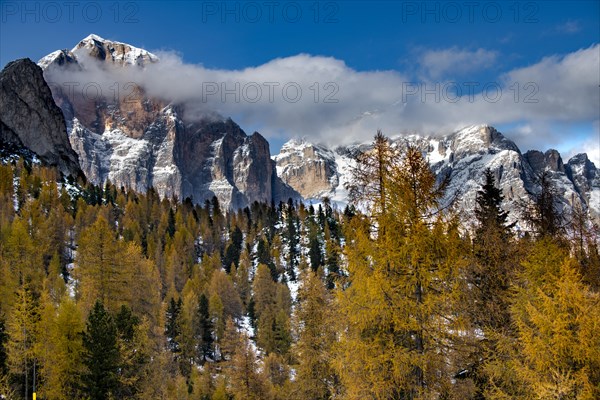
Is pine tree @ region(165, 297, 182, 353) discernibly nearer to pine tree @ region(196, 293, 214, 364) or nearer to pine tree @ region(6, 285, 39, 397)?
pine tree @ region(196, 293, 214, 364)

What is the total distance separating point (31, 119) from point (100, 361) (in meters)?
188

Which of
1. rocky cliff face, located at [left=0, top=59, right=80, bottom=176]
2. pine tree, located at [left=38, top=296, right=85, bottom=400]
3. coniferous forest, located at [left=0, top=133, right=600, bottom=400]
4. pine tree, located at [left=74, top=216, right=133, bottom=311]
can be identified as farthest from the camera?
rocky cliff face, located at [left=0, top=59, right=80, bottom=176]

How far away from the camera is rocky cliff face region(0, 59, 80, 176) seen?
180500 millimetres

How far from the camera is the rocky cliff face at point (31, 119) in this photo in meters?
180

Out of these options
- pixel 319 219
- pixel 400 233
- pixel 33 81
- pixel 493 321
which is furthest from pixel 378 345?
pixel 33 81

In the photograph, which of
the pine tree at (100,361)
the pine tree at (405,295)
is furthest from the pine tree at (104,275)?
the pine tree at (405,295)

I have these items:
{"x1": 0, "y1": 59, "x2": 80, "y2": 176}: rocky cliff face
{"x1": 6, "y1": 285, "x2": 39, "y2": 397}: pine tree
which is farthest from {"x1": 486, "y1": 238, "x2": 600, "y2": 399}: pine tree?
{"x1": 0, "y1": 59, "x2": 80, "y2": 176}: rocky cliff face

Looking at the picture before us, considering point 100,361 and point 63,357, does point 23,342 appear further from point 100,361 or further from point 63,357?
point 100,361

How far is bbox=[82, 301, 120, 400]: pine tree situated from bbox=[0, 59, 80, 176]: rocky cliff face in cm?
17249

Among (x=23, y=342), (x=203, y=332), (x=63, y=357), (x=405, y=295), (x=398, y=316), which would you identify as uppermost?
(x=405, y=295)

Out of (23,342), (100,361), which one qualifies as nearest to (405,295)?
(100,361)

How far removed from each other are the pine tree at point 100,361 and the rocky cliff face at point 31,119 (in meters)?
172

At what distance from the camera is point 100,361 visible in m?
26.3

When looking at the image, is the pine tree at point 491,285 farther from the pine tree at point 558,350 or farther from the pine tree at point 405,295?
the pine tree at point 405,295
